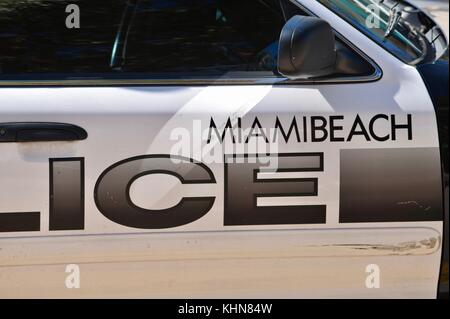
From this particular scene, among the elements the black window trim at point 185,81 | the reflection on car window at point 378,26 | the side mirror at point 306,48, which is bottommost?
the black window trim at point 185,81

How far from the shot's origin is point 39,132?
294cm

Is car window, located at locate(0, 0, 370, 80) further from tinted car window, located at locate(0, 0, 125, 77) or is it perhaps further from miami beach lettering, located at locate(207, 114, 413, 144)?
miami beach lettering, located at locate(207, 114, 413, 144)

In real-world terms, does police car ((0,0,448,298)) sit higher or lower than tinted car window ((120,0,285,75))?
lower

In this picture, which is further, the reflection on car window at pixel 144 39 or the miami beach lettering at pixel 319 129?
the reflection on car window at pixel 144 39

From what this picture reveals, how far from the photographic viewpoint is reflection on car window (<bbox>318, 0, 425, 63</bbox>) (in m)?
3.11

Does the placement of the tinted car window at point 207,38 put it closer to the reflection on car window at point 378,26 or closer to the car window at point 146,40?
the car window at point 146,40

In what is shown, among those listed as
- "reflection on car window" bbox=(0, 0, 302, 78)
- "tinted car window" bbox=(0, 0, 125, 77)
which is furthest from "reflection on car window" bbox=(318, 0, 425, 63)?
"tinted car window" bbox=(0, 0, 125, 77)

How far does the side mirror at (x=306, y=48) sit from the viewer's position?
2.90 m

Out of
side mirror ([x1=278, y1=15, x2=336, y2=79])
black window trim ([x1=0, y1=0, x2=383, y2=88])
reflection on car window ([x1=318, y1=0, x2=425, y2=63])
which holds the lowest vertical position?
black window trim ([x1=0, y1=0, x2=383, y2=88])

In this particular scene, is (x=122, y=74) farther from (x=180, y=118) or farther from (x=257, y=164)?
(x=257, y=164)

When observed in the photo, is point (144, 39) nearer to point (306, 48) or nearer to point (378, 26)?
point (306, 48)

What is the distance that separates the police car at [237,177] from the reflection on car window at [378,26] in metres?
0.04

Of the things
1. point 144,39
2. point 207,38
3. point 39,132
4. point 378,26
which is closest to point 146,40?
point 144,39

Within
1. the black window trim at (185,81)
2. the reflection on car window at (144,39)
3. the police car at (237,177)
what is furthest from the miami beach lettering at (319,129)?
the reflection on car window at (144,39)
